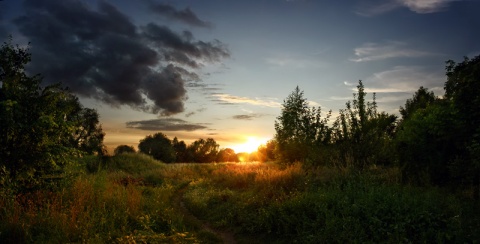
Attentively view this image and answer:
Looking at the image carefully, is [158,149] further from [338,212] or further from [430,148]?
[338,212]

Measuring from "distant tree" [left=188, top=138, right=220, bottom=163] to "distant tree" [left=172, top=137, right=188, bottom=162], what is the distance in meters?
1.55

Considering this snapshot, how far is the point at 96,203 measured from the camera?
9.73 meters

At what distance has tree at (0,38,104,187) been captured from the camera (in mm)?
9531

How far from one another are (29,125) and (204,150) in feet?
268

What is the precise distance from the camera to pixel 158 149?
7056 centimetres

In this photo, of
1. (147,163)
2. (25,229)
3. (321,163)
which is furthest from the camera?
(147,163)

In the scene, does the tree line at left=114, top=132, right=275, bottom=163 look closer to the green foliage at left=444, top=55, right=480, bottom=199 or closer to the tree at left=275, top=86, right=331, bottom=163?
the tree at left=275, top=86, right=331, bottom=163

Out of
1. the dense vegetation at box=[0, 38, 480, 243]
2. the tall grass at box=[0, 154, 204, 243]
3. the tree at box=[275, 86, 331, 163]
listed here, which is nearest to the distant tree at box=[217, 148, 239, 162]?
the tree at box=[275, 86, 331, 163]

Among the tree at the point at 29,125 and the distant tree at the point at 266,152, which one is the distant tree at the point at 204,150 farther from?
the tree at the point at 29,125

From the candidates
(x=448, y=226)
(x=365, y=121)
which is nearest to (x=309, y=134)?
(x=365, y=121)

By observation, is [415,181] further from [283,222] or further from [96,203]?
[96,203]

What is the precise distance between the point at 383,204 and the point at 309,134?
51.9 ft

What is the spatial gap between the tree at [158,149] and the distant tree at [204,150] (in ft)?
31.5

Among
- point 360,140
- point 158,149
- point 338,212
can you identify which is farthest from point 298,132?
point 158,149
